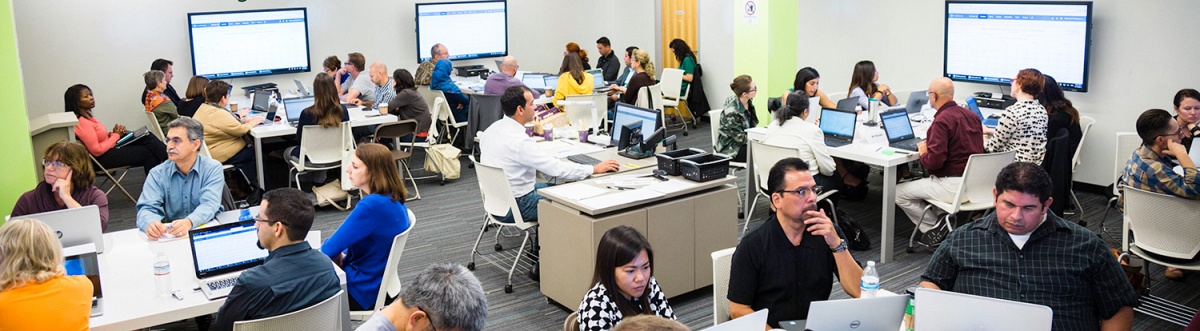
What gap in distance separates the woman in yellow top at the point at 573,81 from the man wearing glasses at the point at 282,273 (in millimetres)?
6495

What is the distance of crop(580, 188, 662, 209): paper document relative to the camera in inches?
206

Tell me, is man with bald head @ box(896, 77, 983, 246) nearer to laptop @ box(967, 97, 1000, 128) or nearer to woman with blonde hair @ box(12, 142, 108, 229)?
laptop @ box(967, 97, 1000, 128)

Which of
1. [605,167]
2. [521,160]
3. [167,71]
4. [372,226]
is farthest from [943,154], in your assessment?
[167,71]

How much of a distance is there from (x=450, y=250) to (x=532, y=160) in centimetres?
129

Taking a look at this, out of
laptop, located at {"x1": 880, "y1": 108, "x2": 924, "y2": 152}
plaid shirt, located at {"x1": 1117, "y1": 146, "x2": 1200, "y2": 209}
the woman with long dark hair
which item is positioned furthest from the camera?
the woman with long dark hair

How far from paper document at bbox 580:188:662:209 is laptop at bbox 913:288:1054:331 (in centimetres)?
238

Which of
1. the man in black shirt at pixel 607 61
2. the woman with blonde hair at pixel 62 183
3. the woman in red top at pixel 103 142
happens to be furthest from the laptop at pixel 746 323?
the man in black shirt at pixel 607 61

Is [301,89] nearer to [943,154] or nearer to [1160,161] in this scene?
[943,154]

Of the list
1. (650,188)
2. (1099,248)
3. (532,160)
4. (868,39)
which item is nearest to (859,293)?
(1099,248)

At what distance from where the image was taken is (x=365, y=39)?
11898 millimetres

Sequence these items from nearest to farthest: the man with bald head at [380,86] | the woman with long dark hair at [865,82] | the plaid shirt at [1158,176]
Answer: the plaid shirt at [1158,176] → the woman with long dark hair at [865,82] → the man with bald head at [380,86]

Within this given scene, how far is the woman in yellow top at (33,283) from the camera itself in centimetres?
341

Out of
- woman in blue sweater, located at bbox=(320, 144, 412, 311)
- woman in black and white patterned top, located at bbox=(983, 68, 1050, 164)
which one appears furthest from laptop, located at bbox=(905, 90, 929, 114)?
woman in blue sweater, located at bbox=(320, 144, 412, 311)

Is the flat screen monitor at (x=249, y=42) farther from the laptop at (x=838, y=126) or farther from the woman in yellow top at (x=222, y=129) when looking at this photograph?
the laptop at (x=838, y=126)
